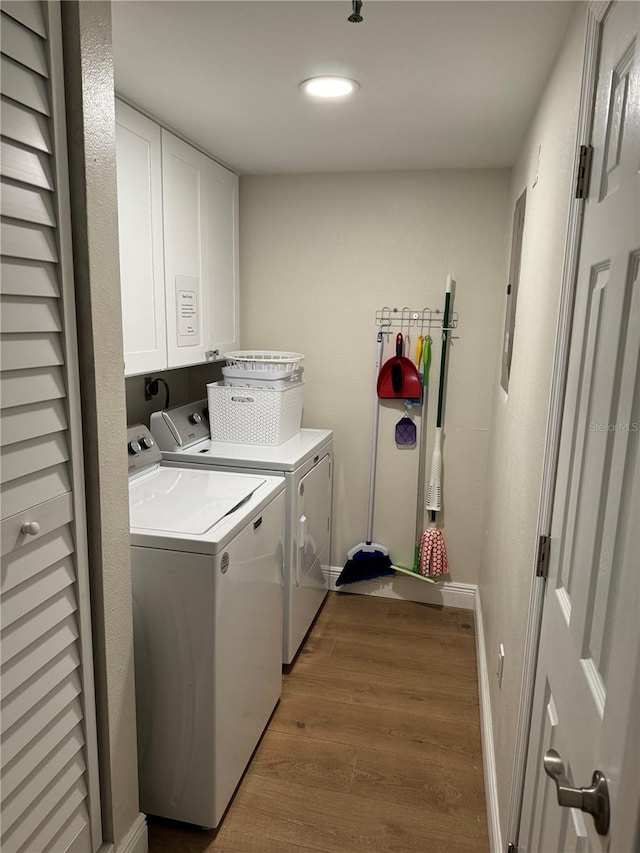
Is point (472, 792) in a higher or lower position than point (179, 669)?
lower

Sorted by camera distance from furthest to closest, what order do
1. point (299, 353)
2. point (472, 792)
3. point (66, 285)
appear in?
point (299, 353) → point (472, 792) → point (66, 285)

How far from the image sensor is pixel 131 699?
1569 mm

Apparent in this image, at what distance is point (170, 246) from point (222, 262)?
Answer: 2.09 ft

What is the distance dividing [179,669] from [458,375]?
2.02 metres

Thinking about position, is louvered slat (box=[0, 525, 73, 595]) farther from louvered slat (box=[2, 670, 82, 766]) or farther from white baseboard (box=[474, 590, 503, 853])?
white baseboard (box=[474, 590, 503, 853])

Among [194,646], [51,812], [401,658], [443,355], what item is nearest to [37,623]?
[51,812]

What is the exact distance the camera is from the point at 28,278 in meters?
1.14

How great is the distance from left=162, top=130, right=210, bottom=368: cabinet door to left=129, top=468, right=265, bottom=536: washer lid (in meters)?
0.48

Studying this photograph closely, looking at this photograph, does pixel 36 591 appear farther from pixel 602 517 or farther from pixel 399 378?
pixel 399 378

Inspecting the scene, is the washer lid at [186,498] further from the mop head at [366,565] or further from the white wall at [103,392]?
the mop head at [366,565]

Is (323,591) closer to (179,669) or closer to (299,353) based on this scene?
(299,353)

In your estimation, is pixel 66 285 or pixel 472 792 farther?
pixel 472 792

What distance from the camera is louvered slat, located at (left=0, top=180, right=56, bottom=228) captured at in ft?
3.50

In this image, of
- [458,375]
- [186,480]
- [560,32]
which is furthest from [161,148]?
[458,375]
